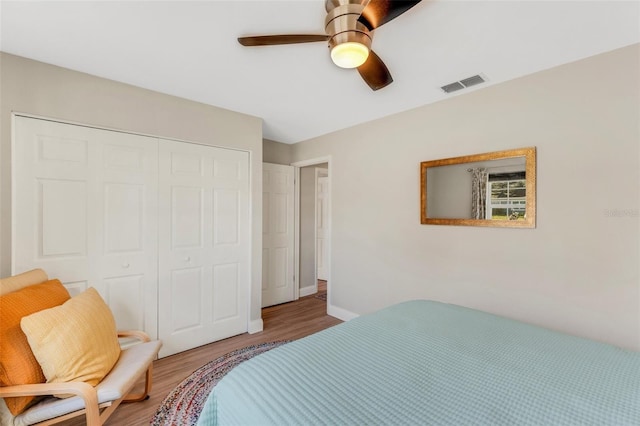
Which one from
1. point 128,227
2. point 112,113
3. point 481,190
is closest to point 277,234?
point 128,227

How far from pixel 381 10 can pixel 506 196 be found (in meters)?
1.69

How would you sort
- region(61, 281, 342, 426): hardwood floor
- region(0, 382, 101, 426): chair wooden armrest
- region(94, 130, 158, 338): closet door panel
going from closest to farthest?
1. region(0, 382, 101, 426): chair wooden armrest
2. region(61, 281, 342, 426): hardwood floor
3. region(94, 130, 158, 338): closet door panel

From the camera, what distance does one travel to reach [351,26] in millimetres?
1292

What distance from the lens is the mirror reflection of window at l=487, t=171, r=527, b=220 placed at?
2.10 meters

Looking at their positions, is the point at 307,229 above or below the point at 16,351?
above

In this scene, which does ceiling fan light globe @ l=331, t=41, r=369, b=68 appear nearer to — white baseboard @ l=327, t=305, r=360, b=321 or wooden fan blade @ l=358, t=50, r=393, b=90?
wooden fan blade @ l=358, t=50, r=393, b=90

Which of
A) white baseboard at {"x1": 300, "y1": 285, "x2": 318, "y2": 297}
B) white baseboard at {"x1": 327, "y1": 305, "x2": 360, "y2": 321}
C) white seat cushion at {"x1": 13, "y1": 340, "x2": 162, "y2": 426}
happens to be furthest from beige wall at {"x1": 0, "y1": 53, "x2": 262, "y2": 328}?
white baseboard at {"x1": 300, "y1": 285, "x2": 318, "y2": 297}

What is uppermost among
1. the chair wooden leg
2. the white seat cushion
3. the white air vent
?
the white air vent

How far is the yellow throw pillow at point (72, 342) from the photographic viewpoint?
1.36 metres

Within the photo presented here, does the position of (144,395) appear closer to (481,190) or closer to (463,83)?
(481,190)

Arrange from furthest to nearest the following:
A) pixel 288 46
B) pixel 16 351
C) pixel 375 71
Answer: pixel 288 46, pixel 375 71, pixel 16 351

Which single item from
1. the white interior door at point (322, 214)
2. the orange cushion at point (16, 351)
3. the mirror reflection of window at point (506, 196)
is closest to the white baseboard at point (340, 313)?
the white interior door at point (322, 214)

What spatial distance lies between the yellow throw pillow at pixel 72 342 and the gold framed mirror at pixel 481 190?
101 inches

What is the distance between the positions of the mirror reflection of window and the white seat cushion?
8.74 feet
